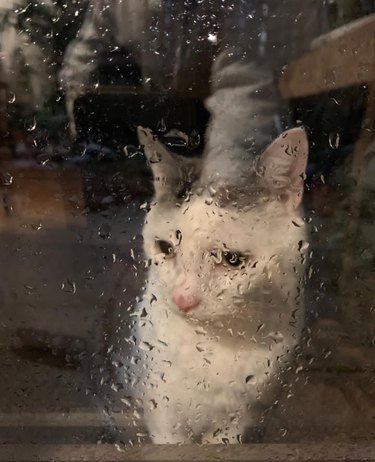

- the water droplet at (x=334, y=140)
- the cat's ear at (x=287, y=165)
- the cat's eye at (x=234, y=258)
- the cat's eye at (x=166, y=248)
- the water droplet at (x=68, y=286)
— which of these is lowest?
the cat's eye at (x=234, y=258)

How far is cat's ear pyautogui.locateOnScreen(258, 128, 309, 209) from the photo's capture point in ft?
2.43

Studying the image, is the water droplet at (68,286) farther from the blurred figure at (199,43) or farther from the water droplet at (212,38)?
the water droplet at (212,38)

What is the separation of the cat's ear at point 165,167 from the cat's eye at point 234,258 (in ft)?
0.38

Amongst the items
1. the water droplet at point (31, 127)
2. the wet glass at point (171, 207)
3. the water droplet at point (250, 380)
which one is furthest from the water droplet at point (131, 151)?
the water droplet at point (250, 380)

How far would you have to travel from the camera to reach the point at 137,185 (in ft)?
2.48

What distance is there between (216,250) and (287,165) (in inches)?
6.2

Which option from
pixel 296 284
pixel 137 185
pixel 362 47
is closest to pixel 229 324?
pixel 296 284

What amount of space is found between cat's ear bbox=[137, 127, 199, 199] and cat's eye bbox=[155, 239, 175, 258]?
0.22 ft

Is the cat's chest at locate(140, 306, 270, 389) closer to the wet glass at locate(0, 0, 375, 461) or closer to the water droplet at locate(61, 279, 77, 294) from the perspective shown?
the wet glass at locate(0, 0, 375, 461)

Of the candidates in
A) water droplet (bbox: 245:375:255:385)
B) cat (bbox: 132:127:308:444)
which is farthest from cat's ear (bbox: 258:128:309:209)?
water droplet (bbox: 245:375:255:385)

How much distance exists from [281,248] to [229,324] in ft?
0.42

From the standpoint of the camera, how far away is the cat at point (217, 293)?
2.52 feet

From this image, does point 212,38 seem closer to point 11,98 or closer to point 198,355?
point 11,98

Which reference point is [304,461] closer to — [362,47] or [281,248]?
[281,248]
